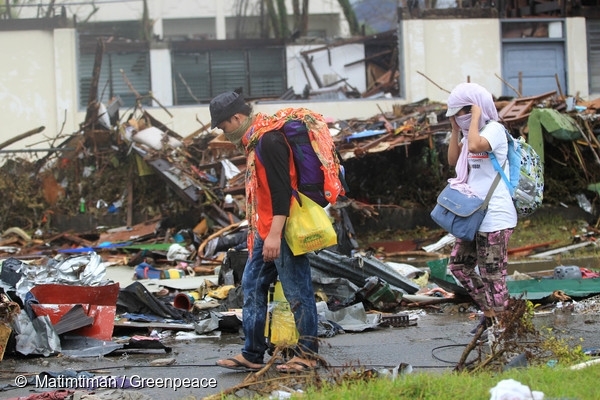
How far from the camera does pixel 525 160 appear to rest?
6152 millimetres

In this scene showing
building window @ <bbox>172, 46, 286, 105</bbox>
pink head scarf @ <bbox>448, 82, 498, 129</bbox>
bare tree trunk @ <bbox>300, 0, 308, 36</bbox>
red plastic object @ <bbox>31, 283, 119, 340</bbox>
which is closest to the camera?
pink head scarf @ <bbox>448, 82, 498, 129</bbox>

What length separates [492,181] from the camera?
6.02 meters

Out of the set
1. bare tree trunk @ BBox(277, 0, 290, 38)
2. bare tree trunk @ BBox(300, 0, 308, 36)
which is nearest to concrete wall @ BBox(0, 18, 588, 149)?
bare tree trunk @ BBox(277, 0, 290, 38)

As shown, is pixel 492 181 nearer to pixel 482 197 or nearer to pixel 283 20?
pixel 482 197

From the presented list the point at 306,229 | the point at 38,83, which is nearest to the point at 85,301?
the point at 306,229

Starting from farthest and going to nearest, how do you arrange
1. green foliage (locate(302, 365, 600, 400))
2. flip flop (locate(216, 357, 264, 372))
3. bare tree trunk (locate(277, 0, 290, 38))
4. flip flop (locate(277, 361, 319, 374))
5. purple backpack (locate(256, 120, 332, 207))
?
bare tree trunk (locate(277, 0, 290, 38)) → flip flop (locate(216, 357, 264, 372)) → purple backpack (locate(256, 120, 332, 207)) → flip flop (locate(277, 361, 319, 374)) → green foliage (locate(302, 365, 600, 400))

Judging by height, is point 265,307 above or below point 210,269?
above

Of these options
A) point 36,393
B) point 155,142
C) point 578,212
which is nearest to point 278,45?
point 155,142

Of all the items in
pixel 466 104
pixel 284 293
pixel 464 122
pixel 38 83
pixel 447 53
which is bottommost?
pixel 284 293

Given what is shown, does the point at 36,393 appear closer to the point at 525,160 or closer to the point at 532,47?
the point at 525,160

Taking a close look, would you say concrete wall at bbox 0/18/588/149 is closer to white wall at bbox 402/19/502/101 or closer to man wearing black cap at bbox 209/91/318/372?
white wall at bbox 402/19/502/101

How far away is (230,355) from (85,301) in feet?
4.44

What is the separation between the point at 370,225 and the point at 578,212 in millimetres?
4031

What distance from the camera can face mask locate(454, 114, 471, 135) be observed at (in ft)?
20.2
